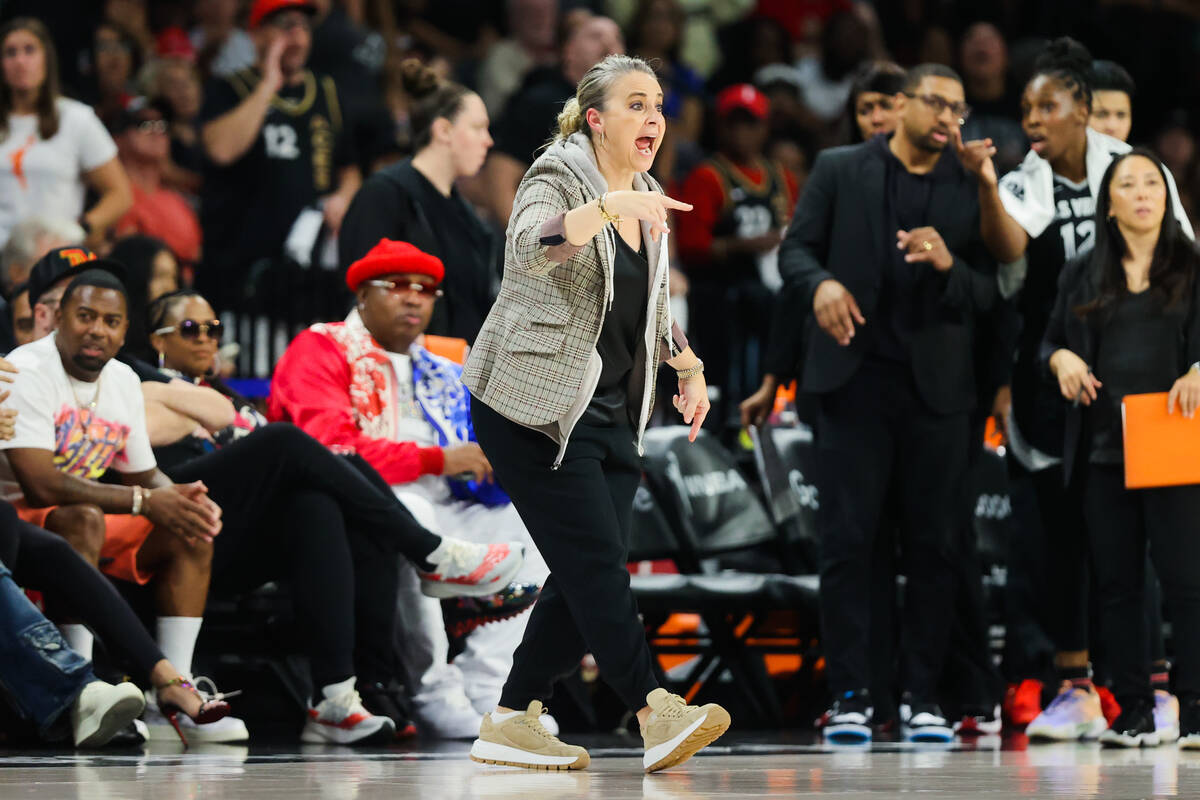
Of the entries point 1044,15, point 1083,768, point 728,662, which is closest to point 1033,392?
point 728,662

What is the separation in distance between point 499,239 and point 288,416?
1.98 meters

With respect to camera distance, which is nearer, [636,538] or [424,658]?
[424,658]

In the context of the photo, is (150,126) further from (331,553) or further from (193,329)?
(331,553)

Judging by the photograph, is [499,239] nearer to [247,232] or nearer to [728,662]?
[247,232]

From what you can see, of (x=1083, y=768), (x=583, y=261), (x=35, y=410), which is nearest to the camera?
(x=583, y=261)

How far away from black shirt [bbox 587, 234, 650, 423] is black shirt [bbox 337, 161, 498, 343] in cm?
224

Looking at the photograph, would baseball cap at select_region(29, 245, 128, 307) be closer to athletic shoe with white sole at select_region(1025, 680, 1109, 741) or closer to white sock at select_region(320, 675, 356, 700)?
white sock at select_region(320, 675, 356, 700)

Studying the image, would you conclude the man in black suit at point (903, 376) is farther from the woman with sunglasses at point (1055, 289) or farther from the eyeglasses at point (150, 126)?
the eyeglasses at point (150, 126)

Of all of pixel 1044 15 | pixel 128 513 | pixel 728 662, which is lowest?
pixel 728 662

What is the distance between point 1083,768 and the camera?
4305 millimetres

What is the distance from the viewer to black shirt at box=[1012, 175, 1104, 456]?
5.98 metres

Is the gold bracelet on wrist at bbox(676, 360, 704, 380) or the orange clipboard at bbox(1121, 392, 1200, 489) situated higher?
the gold bracelet on wrist at bbox(676, 360, 704, 380)

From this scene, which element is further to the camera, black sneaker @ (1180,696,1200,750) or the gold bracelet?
black sneaker @ (1180,696,1200,750)

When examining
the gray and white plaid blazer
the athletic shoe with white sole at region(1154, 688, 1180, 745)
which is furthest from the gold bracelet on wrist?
the athletic shoe with white sole at region(1154, 688, 1180, 745)
